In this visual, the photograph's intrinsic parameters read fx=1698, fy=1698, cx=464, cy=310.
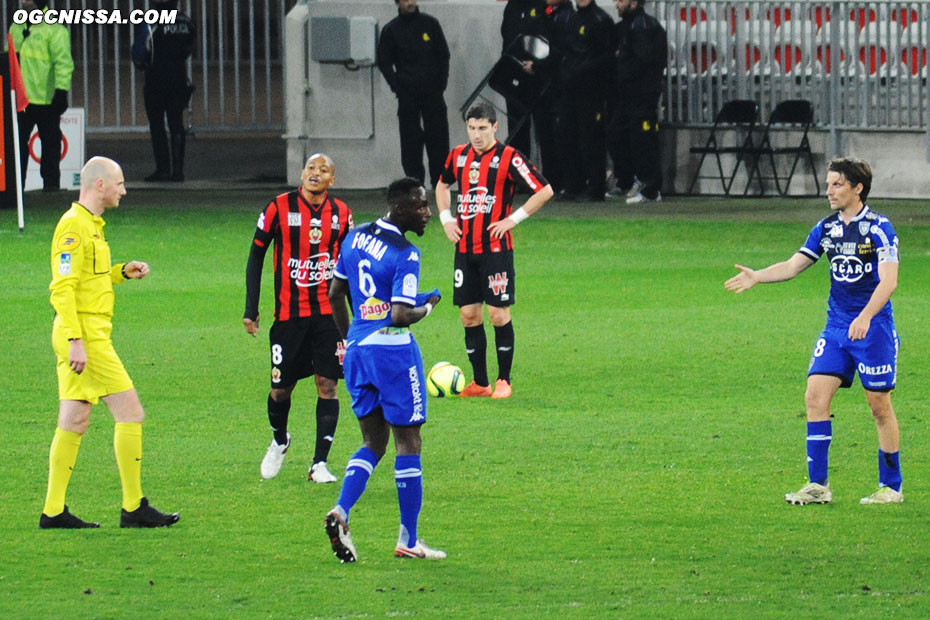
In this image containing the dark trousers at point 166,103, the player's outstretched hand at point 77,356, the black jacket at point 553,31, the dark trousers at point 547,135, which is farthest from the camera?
the dark trousers at point 166,103

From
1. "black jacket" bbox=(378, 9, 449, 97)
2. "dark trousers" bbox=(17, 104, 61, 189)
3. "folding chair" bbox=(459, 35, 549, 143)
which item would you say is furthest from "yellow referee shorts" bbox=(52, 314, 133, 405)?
"dark trousers" bbox=(17, 104, 61, 189)

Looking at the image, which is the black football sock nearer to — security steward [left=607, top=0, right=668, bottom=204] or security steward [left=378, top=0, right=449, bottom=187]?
security steward [left=607, top=0, right=668, bottom=204]

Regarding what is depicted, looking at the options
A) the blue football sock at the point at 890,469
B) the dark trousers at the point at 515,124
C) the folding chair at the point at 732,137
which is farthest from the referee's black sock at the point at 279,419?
the folding chair at the point at 732,137

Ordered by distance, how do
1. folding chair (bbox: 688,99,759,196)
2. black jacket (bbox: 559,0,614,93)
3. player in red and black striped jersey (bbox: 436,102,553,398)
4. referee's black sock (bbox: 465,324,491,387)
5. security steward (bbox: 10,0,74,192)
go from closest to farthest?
player in red and black striped jersey (bbox: 436,102,553,398), referee's black sock (bbox: 465,324,491,387), black jacket (bbox: 559,0,614,93), folding chair (bbox: 688,99,759,196), security steward (bbox: 10,0,74,192)

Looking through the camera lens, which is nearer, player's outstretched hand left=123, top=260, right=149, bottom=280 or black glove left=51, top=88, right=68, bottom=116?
player's outstretched hand left=123, top=260, right=149, bottom=280

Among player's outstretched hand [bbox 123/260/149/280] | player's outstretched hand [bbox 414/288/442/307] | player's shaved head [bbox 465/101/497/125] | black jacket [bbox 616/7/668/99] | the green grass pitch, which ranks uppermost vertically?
black jacket [bbox 616/7/668/99]

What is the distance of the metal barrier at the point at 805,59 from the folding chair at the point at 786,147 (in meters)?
0.36

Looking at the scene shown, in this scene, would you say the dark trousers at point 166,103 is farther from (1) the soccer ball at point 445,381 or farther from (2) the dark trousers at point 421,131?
(1) the soccer ball at point 445,381

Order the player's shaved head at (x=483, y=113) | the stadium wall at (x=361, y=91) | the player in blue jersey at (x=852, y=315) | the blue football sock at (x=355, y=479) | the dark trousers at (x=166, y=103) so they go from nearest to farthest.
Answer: the blue football sock at (x=355, y=479) < the player in blue jersey at (x=852, y=315) < the player's shaved head at (x=483, y=113) < the dark trousers at (x=166, y=103) < the stadium wall at (x=361, y=91)

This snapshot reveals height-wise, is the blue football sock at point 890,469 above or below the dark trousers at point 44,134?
below

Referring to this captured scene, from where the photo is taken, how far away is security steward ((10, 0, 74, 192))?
22.8 meters

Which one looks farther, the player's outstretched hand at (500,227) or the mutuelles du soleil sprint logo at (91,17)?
the mutuelles du soleil sprint logo at (91,17)

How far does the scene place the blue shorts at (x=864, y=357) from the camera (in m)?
8.03

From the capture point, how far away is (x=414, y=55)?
2225 centimetres
